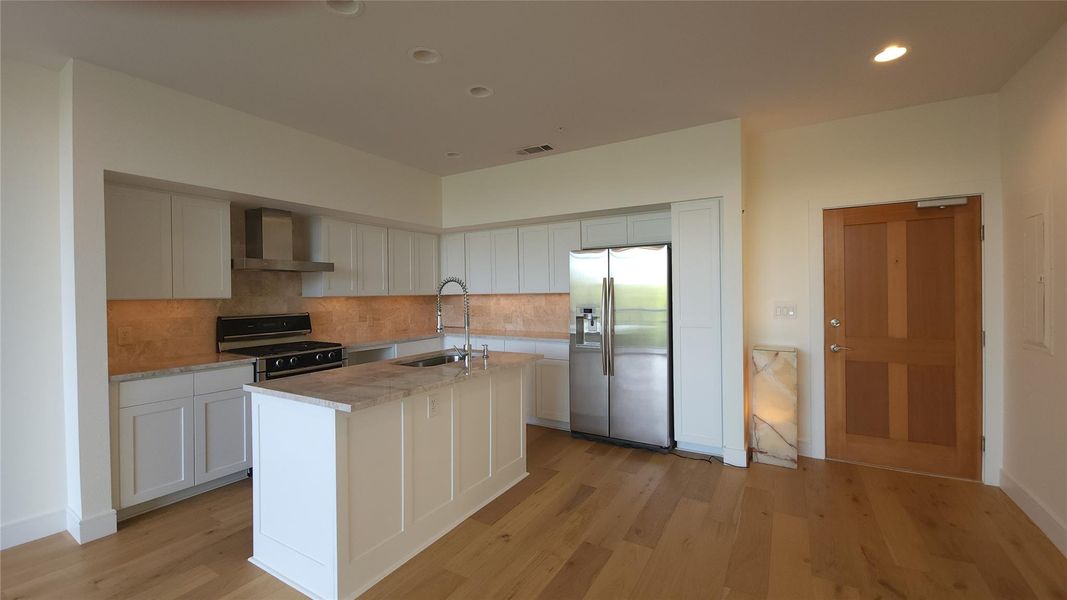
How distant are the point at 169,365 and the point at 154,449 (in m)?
0.55

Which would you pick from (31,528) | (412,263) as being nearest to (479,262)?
(412,263)

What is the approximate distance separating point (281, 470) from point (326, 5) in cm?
224

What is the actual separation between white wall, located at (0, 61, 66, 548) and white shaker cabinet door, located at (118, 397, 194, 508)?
1.12ft

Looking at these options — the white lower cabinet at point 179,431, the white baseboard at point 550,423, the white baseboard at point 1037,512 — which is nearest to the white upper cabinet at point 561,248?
the white baseboard at point 550,423

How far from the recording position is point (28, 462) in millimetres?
2568

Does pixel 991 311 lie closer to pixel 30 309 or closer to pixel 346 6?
pixel 346 6

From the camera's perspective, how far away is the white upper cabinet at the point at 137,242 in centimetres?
289

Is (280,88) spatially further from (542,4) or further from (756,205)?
(756,205)

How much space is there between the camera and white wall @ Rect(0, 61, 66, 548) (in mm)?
2504

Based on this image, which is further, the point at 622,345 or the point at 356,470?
the point at 622,345

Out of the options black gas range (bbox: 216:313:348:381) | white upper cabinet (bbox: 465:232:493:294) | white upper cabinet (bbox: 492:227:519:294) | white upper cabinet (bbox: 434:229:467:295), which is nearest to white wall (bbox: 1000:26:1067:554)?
white upper cabinet (bbox: 492:227:519:294)

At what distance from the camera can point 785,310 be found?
12.5 ft

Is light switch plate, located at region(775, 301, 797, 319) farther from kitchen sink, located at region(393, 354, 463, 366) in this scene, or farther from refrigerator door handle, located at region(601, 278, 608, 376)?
kitchen sink, located at region(393, 354, 463, 366)

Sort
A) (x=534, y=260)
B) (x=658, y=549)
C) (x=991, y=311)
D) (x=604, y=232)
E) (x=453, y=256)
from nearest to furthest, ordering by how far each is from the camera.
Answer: (x=658, y=549)
(x=991, y=311)
(x=604, y=232)
(x=534, y=260)
(x=453, y=256)
